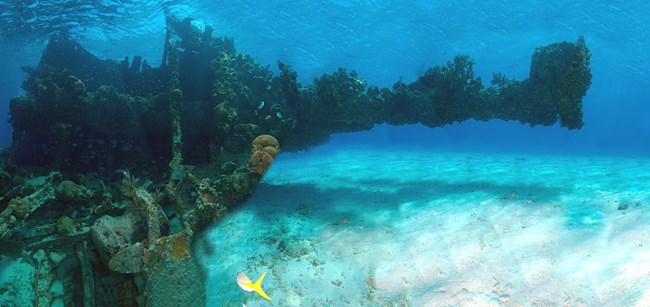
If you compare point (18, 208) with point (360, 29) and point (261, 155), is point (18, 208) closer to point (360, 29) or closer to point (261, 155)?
point (261, 155)

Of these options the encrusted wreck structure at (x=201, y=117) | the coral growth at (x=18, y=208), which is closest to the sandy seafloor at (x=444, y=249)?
the encrusted wreck structure at (x=201, y=117)

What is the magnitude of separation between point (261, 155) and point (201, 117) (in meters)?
3.52

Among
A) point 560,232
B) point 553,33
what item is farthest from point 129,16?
point 553,33

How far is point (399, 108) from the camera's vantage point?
32.9ft

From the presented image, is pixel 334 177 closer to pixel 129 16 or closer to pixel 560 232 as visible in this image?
pixel 560 232

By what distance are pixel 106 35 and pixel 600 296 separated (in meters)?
30.9

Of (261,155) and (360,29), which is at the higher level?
(360,29)

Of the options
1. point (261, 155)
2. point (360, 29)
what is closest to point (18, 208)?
point (261, 155)

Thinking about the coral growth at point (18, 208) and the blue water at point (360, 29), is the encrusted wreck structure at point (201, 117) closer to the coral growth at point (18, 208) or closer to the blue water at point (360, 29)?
the coral growth at point (18, 208)

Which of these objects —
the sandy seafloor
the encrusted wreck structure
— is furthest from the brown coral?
the sandy seafloor

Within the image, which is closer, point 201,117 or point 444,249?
point 444,249

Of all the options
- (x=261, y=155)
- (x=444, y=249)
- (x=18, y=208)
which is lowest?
(x=444, y=249)

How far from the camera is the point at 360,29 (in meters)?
29.7

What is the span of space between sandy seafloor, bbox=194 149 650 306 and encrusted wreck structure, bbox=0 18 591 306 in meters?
1.38
